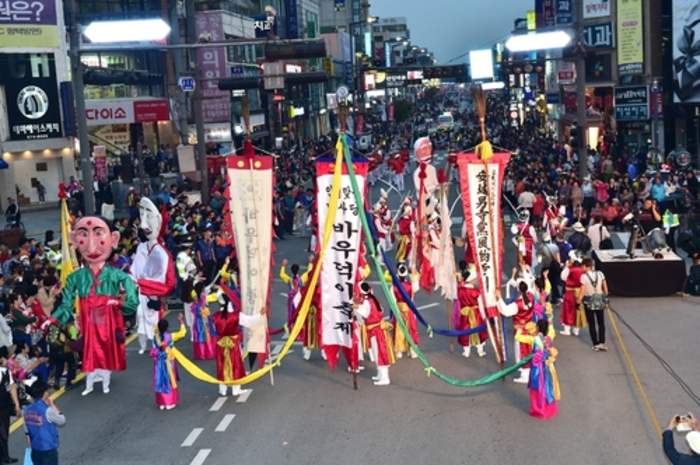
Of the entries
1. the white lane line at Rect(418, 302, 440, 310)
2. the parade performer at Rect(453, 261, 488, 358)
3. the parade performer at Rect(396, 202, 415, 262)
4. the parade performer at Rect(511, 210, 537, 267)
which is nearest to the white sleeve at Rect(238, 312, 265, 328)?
the parade performer at Rect(453, 261, 488, 358)

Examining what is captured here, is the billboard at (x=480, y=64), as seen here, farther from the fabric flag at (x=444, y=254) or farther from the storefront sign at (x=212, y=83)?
the fabric flag at (x=444, y=254)

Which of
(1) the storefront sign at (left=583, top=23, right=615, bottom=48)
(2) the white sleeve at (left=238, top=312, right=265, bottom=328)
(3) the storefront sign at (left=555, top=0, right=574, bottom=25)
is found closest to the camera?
(2) the white sleeve at (left=238, top=312, right=265, bottom=328)

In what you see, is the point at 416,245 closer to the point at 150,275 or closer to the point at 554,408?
the point at 150,275

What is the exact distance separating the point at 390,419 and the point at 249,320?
278 centimetres

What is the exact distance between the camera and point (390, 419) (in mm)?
12336

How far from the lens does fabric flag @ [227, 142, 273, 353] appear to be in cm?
1423

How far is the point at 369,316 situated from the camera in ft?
46.1

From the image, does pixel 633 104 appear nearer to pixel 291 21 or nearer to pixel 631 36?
pixel 631 36

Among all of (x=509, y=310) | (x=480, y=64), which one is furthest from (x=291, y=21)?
(x=509, y=310)

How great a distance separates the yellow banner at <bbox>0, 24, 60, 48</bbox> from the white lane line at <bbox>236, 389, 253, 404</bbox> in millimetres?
27594

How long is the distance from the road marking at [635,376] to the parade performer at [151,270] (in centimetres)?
739

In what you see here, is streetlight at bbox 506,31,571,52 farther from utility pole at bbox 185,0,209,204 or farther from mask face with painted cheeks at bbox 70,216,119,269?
mask face with painted cheeks at bbox 70,216,119,269

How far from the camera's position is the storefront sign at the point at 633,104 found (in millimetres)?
36375

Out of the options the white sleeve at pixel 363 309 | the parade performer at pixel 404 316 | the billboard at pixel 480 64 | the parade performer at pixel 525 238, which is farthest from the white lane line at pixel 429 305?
the billboard at pixel 480 64
